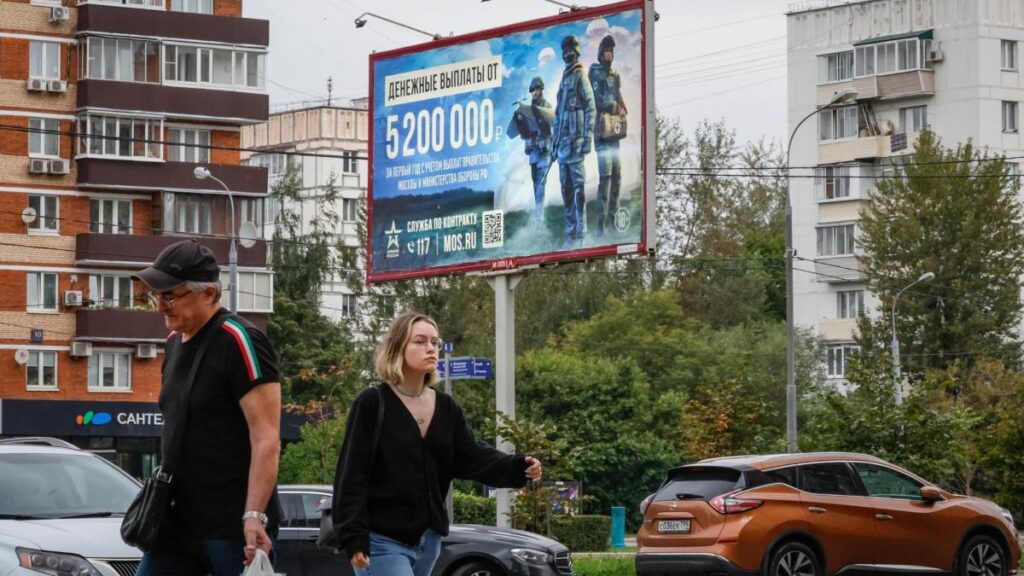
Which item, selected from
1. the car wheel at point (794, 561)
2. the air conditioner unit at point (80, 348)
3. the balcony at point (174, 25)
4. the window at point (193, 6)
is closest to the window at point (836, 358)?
the balcony at point (174, 25)

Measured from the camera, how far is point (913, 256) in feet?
243

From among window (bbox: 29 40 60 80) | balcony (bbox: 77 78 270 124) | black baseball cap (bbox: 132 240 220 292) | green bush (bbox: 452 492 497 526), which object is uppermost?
window (bbox: 29 40 60 80)

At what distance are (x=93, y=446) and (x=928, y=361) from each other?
2976 centimetres

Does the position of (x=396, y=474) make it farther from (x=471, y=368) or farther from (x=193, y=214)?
(x=193, y=214)

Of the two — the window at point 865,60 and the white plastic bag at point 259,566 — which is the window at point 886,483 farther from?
the window at point 865,60

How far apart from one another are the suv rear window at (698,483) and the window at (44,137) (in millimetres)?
47169

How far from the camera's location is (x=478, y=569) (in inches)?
698

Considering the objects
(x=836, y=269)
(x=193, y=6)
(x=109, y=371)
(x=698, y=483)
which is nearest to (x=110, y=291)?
(x=109, y=371)

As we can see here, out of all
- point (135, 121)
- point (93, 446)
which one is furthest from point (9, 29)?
point (93, 446)

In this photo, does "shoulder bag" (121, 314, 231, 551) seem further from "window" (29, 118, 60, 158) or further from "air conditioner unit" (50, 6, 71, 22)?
"air conditioner unit" (50, 6, 71, 22)

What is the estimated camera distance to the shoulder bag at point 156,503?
756cm

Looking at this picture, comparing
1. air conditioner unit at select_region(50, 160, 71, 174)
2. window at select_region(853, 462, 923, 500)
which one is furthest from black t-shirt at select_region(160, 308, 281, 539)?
air conditioner unit at select_region(50, 160, 71, 174)

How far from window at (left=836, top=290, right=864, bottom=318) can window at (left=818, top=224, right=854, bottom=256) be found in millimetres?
1758

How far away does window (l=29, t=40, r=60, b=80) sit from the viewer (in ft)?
215
